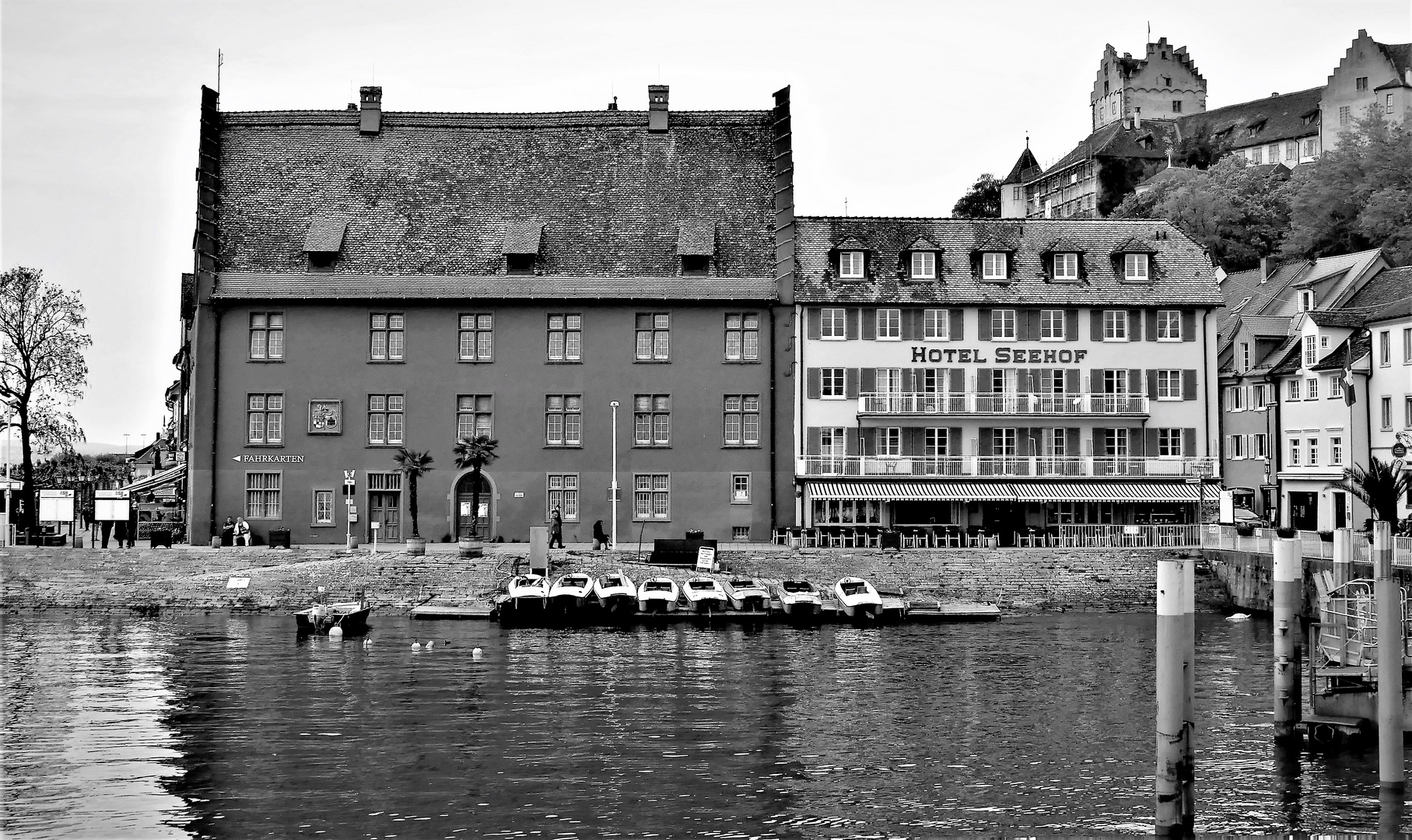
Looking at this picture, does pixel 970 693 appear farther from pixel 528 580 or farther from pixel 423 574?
pixel 423 574

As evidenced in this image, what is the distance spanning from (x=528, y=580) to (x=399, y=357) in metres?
16.8

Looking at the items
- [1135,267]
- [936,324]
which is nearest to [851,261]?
[936,324]

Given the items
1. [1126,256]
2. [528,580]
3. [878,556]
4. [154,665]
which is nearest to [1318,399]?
[1126,256]

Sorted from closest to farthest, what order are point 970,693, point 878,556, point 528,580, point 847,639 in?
point 970,693 → point 847,639 → point 528,580 → point 878,556

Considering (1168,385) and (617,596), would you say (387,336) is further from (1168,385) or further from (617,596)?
(1168,385)

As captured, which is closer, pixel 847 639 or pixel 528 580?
pixel 847 639

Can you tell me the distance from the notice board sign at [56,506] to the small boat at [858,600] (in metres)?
33.7

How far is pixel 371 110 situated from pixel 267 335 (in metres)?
12.5

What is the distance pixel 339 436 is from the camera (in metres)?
69.1

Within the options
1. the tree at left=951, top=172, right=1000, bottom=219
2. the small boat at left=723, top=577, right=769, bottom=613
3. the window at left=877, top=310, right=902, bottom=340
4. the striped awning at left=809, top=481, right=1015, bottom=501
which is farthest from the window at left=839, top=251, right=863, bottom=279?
the tree at left=951, top=172, right=1000, bottom=219

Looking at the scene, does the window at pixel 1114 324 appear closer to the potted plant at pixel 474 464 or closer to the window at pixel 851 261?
the window at pixel 851 261

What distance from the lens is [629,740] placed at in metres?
33.2

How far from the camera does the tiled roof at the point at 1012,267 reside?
7069 centimetres

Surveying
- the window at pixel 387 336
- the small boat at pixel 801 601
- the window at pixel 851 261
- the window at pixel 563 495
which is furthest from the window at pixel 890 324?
the window at pixel 387 336
